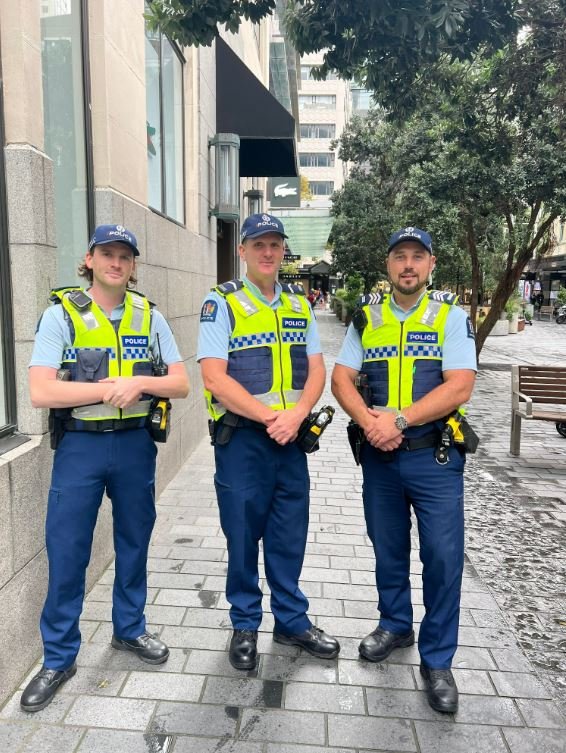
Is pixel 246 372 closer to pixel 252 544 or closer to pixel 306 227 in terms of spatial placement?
pixel 252 544

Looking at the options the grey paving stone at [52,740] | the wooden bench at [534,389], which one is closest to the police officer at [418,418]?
the grey paving stone at [52,740]

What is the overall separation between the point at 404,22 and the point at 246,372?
6.41 ft

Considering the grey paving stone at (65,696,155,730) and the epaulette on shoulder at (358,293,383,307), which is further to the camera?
the epaulette on shoulder at (358,293,383,307)

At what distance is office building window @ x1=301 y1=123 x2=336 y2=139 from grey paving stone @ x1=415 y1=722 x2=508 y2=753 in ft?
261

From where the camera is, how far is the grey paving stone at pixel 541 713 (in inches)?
111

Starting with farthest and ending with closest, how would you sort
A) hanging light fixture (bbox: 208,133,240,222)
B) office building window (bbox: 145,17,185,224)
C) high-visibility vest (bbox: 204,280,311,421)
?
hanging light fixture (bbox: 208,133,240,222)
office building window (bbox: 145,17,185,224)
high-visibility vest (bbox: 204,280,311,421)

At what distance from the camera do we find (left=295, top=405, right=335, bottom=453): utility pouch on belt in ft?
10.4

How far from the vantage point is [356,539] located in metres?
4.96

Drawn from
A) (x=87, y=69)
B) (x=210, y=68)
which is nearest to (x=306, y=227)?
(x=210, y=68)

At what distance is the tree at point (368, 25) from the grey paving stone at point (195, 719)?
3.42m

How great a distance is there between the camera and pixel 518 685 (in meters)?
A: 3.11

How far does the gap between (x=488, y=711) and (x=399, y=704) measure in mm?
413

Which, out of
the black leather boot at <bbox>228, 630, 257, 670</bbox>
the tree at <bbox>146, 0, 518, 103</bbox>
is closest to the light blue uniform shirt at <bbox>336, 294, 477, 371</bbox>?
the tree at <bbox>146, 0, 518, 103</bbox>

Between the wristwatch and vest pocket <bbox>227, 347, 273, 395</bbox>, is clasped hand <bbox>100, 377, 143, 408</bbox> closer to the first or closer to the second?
vest pocket <bbox>227, 347, 273, 395</bbox>
